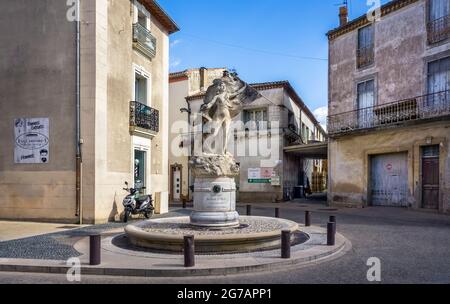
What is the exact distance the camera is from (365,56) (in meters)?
20.5

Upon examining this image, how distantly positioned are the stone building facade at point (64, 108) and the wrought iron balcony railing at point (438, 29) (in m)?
12.9

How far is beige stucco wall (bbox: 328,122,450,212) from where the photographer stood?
15922 millimetres

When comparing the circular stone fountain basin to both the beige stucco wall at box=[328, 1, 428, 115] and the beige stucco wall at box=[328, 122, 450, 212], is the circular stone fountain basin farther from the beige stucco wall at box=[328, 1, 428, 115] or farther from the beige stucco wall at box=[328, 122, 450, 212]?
the beige stucco wall at box=[328, 1, 428, 115]

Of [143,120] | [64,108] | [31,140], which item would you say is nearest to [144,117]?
[143,120]

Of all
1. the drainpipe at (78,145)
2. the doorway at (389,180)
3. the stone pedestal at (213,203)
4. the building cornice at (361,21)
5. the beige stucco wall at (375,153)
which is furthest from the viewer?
the building cornice at (361,21)

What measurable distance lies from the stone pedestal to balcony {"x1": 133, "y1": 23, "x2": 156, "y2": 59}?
7.95 m

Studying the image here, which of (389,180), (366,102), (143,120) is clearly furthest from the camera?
(366,102)

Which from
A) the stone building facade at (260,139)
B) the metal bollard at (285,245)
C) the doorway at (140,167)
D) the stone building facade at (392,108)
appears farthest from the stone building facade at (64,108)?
the stone building facade at (392,108)

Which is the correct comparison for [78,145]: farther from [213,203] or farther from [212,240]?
[212,240]

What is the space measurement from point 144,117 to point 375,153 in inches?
434

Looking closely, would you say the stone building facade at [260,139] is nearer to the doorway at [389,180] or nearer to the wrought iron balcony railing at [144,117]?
the doorway at [389,180]

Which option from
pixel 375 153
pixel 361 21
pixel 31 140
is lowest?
pixel 375 153

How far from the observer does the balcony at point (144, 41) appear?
601 inches
